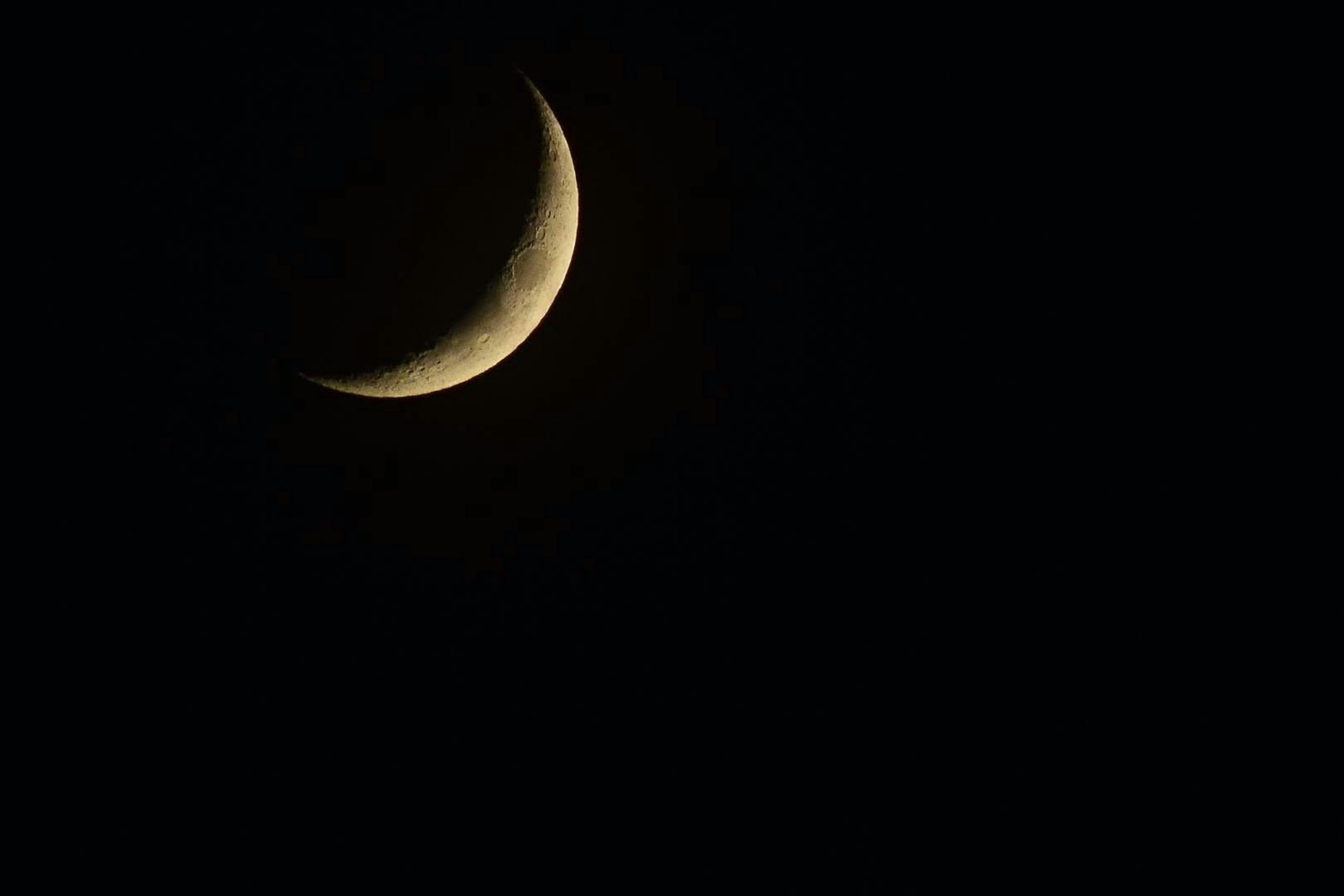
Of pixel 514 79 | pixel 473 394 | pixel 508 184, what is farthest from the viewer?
pixel 473 394

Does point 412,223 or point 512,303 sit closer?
point 412,223

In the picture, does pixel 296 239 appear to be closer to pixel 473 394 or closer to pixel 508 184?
pixel 508 184

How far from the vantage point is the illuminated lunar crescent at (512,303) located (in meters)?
2.42

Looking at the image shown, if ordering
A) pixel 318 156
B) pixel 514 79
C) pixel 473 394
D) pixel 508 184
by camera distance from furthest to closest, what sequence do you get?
pixel 473 394, pixel 514 79, pixel 508 184, pixel 318 156

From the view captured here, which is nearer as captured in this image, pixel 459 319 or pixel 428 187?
pixel 428 187

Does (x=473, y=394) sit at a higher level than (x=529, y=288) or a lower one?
higher

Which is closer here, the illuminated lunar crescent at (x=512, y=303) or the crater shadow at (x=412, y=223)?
the crater shadow at (x=412, y=223)

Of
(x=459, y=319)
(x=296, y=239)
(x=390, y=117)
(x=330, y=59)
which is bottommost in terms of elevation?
(x=459, y=319)

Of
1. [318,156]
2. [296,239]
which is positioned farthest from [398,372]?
[318,156]

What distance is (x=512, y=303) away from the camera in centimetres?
249

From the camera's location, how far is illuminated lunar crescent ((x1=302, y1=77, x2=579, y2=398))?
2.42 meters

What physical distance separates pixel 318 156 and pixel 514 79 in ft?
2.19

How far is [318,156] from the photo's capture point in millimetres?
2199

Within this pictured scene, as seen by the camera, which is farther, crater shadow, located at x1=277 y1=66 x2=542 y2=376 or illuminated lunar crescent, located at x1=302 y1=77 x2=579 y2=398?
illuminated lunar crescent, located at x1=302 y1=77 x2=579 y2=398
